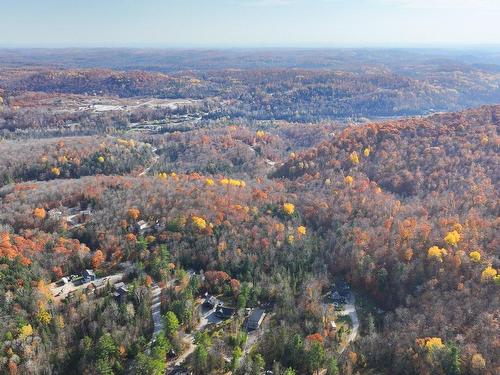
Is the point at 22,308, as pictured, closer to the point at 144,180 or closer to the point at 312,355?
the point at 312,355

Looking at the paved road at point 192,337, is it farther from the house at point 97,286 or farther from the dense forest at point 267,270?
the house at point 97,286

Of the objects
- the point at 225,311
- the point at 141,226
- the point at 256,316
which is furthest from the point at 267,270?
the point at 141,226

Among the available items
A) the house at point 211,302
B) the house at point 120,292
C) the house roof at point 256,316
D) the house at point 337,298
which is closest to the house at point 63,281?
the house at point 120,292

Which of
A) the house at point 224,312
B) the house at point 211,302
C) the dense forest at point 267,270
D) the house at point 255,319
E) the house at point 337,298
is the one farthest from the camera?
the house at point 337,298

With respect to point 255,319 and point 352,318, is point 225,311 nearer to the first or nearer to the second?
point 255,319

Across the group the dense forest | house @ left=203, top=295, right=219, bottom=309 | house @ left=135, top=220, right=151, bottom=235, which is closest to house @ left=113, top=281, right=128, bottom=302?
the dense forest

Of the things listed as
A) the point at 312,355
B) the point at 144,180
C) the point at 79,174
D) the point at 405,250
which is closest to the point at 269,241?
the point at 405,250

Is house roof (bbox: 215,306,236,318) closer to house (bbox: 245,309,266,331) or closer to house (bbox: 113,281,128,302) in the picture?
house (bbox: 245,309,266,331)
